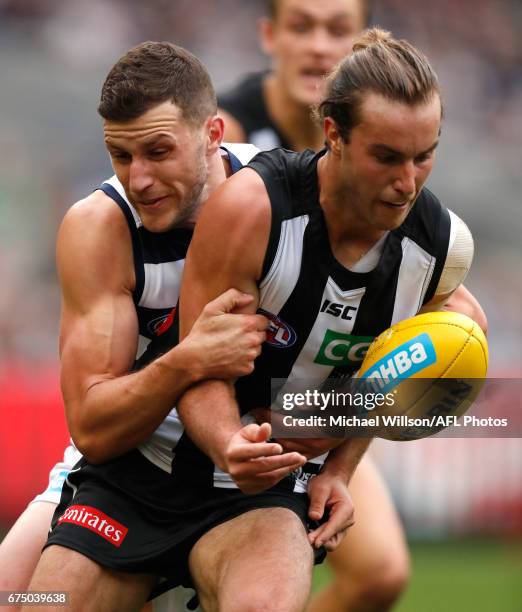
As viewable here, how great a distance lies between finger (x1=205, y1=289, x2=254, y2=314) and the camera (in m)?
4.03

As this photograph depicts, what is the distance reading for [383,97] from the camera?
12.7ft

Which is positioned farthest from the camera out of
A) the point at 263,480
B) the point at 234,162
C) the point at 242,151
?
the point at 242,151

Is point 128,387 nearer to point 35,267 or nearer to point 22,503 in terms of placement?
point 22,503

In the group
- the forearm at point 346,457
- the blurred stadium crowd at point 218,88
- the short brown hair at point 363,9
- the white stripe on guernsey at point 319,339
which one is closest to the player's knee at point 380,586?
the forearm at point 346,457

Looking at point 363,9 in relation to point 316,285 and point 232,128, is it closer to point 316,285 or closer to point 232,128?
point 232,128

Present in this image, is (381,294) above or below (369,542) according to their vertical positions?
above

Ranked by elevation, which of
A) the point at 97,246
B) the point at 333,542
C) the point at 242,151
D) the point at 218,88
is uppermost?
the point at 218,88

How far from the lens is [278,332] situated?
425cm

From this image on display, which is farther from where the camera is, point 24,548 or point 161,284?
point 24,548

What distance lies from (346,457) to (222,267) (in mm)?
1062

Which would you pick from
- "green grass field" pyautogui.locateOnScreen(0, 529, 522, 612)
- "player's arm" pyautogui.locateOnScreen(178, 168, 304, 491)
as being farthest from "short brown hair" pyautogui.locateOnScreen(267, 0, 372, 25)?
"green grass field" pyautogui.locateOnScreen(0, 529, 522, 612)

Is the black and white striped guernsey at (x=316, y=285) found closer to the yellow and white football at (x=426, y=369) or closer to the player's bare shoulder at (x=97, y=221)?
the yellow and white football at (x=426, y=369)

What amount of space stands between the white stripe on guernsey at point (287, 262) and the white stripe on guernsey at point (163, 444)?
0.75 m

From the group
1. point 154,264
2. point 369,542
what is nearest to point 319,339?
point 154,264
